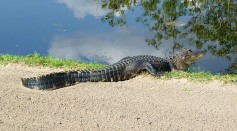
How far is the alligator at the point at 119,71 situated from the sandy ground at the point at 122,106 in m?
0.20

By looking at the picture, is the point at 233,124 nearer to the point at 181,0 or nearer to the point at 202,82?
the point at 202,82

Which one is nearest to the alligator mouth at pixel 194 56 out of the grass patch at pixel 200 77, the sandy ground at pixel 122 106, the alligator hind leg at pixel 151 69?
the alligator hind leg at pixel 151 69

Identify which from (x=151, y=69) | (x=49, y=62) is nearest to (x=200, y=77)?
(x=151, y=69)

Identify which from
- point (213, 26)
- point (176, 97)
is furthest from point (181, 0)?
point (176, 97)

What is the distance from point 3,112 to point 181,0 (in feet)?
43.5

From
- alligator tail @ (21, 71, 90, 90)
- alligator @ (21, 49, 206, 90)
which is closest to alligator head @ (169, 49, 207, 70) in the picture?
alligator @ (21, 49, 206, 90)

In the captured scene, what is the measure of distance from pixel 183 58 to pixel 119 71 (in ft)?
7.27

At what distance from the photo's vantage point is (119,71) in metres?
10.9

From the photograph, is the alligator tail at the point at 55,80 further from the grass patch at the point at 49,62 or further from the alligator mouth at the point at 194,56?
the alligator mouth at the point at 194,56

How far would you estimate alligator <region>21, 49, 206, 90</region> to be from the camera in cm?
986

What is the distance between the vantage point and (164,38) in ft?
57.1

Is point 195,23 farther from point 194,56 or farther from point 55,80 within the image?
point 55,80

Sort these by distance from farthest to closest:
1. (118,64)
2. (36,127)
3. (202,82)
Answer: (118,64)
(202,82)
(36,127)

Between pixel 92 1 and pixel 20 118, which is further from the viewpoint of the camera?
pixel 92 1
